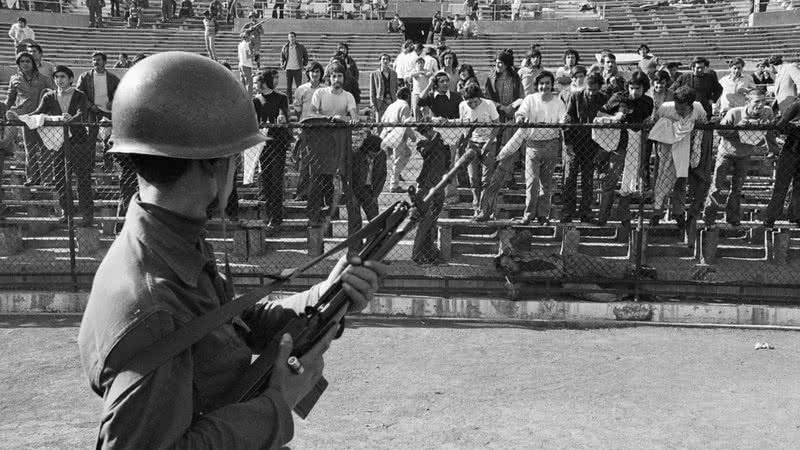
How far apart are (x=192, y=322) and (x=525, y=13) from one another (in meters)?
41.7

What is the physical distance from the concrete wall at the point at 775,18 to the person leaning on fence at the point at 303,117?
3018 centimetres

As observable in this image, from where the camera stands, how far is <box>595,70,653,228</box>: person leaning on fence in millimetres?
9922

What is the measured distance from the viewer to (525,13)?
41875 millimetres

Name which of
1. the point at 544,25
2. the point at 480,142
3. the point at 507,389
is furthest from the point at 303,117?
the point at 544,25

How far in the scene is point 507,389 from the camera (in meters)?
6.87

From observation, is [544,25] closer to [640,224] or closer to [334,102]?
[334,102]

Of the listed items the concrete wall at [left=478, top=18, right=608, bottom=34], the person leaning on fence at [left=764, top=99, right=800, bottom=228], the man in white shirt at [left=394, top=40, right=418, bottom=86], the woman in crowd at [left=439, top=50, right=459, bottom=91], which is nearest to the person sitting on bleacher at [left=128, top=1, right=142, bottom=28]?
the concrete wall at [left=478, top=18, right=608, bottom=34]

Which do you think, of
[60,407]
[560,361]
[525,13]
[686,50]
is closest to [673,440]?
[560,361]

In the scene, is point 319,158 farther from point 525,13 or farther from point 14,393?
point 525,13

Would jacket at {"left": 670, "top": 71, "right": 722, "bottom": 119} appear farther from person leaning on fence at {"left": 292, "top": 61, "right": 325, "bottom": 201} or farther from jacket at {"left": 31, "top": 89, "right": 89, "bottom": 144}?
jacket at {"left": 31, "top": 89, "right": 89, "bottom": 144}

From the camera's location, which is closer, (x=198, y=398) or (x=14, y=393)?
(x=198, y=398)

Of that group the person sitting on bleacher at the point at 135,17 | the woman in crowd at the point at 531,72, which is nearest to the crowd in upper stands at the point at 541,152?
the woman in crowd at the point at 531,72

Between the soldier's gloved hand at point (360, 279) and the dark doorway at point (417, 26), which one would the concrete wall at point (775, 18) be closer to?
the dark doorway at point (417, 26)

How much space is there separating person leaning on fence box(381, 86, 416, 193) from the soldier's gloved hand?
7.94 meters
